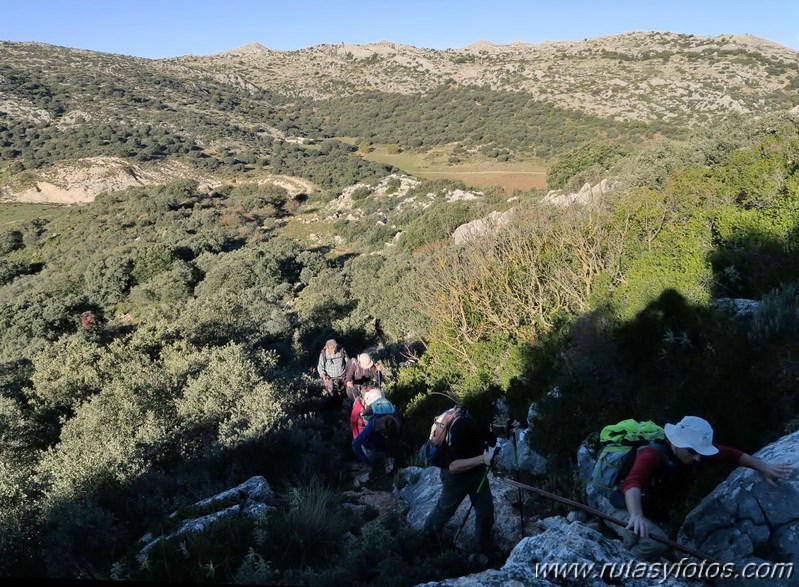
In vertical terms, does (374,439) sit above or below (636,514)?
below

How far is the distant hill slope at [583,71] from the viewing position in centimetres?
4625

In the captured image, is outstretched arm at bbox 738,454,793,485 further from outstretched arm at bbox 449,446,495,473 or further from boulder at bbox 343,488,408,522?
boulder at bbox 343,488,408,522

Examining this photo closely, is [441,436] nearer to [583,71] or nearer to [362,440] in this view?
[362,440]

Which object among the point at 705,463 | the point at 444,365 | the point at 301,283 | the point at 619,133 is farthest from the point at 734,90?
the point at 705,463

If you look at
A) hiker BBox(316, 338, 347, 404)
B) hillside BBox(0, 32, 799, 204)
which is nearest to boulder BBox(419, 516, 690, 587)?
hiker BBox(316, 338, 347, 404)

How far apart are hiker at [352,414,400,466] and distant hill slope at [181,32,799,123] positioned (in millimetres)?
44893

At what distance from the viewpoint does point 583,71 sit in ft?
200

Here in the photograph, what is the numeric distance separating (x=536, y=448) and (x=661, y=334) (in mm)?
1856

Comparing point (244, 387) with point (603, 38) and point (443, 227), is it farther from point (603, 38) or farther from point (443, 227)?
point (603, 38)

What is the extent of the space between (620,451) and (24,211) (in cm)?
4159

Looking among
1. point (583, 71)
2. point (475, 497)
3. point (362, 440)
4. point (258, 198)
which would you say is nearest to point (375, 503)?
point (362, 440)

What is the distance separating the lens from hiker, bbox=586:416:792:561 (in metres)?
2.65

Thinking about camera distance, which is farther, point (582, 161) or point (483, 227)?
point (582, 161)

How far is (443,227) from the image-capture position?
1877cm
